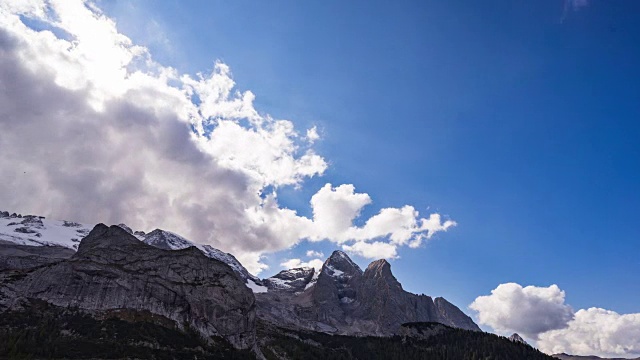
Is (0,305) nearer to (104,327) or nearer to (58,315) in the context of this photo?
(58,315)

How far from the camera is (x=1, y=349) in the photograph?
491 ft

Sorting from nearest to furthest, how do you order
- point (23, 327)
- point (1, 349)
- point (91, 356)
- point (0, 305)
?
1. point (1, 349)
2. point (91, 356)
3. point (23, 327)
4. point (0, 305)

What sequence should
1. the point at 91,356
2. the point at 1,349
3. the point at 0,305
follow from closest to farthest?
the point at 1,349, the point at 91,356, the point at 0,305

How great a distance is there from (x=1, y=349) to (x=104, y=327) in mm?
48360

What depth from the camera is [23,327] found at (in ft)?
581

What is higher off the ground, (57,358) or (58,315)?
(58,315)

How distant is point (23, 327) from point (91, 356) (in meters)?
36.9

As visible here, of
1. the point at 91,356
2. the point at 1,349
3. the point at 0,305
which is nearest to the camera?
the point at 1,349

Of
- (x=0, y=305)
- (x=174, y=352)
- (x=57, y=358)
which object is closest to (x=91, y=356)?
(x=57, y=358)

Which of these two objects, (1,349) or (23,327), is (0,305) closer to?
(23,327)

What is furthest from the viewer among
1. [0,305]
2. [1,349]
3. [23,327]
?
[0,305]

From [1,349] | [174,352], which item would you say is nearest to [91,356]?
[1,349]

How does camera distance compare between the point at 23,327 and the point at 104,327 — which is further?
the point at 104,327

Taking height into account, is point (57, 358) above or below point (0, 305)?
below
